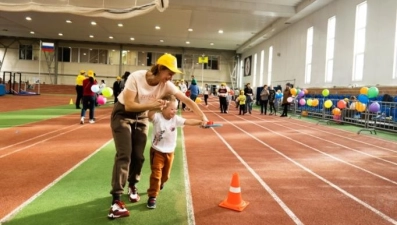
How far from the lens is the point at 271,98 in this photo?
21844 millimetres

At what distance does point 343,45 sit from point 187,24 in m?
16.1

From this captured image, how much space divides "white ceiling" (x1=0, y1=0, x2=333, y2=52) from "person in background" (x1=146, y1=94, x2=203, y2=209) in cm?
1199

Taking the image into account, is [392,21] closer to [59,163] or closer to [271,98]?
[271,98]

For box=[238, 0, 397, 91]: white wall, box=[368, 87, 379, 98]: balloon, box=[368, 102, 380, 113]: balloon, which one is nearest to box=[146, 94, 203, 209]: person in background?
box=[368, 87, 379, 98]: balloon

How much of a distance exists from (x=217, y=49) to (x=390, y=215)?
45.3 m

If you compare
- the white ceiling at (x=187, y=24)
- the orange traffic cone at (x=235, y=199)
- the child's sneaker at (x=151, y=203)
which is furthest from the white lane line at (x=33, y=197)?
the white ceiling at (x=187, y=24)

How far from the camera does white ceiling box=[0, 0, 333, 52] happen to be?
23.1 m

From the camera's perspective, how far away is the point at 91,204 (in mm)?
4051

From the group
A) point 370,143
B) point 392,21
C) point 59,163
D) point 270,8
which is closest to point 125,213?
point 59,163

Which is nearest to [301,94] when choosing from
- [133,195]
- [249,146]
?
[249,146]

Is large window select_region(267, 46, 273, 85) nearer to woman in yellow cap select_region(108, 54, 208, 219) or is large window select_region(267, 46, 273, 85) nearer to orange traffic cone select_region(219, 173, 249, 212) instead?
orange traffic cone select_region(219, 173, 249, 212)

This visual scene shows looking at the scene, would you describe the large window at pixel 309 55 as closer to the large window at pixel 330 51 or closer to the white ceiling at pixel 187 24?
the white ceiling at pixel 187 24

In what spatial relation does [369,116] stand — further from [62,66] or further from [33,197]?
[62,66]

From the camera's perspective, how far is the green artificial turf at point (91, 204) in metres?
3.57
